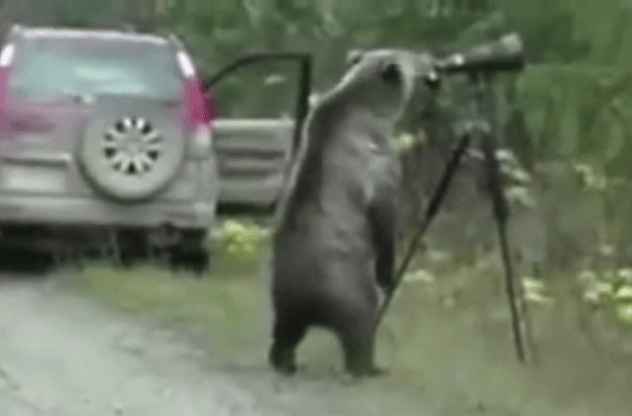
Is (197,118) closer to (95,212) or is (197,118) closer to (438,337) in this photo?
(95,212)

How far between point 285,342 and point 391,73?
55.0 inches

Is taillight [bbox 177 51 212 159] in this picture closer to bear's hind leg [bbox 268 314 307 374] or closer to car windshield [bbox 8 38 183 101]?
car windshield [bbox 8 38 183 101]

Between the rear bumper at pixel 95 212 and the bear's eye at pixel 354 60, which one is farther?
the rear bumper at pixel 95 212

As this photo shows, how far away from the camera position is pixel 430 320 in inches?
416

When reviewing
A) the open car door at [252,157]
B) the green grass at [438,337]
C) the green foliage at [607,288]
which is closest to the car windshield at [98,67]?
the open car door at [252,157]

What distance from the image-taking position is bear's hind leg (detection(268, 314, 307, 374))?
28.6 ft

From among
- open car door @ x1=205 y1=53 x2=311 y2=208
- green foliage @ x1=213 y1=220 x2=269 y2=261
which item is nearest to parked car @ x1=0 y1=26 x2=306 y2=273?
open car door @ x1=205 y1=53 x2=311 y2=208

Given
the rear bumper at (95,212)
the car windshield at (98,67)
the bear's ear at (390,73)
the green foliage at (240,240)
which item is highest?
the bear's ear at (390,73)

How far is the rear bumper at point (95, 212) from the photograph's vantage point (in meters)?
12.1

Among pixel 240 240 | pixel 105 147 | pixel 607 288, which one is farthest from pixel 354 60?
pixel 240 240

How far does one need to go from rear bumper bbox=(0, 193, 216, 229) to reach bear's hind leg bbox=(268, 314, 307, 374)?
3.46m

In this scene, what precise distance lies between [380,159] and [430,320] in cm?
203

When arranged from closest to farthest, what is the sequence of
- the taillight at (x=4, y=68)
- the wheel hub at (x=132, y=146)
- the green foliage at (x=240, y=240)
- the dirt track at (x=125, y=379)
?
the dirt track at (x=125, y=379) → the wheel hub at (x=132, y=146) → the taillight at (x=4, y=68) → the green foliage at (x=240, y=240)

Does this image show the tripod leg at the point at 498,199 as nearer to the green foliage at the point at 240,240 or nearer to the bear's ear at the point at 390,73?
the bear's ear at the point at 390,73
